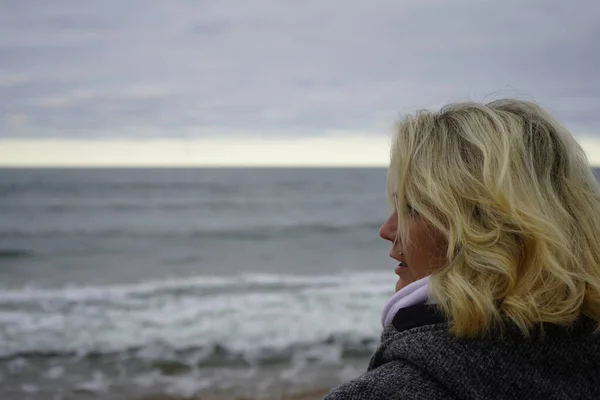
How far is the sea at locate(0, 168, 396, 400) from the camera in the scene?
6.92 m

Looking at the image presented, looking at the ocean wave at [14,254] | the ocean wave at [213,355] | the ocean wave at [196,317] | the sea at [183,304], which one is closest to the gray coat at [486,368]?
the sea at [183,304]

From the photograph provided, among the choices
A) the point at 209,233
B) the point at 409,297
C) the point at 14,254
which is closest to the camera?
the point at 409,297

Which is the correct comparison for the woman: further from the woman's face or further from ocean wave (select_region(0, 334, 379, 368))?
ocean wave (select_region(0, 334, 379, 368))

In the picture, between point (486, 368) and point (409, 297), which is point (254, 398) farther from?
point (486, 368)

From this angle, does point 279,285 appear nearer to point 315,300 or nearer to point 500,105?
point 315,300

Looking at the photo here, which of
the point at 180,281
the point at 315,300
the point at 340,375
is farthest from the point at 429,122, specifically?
the point at 180,281

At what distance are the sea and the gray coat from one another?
17.2 feet

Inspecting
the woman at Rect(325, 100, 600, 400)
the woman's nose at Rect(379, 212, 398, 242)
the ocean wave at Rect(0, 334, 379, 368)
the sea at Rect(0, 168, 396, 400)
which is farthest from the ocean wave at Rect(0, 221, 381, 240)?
the woman at Rect(325, 100, 600, 400)

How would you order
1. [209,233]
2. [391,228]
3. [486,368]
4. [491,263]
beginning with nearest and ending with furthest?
[486,368] → [491,263] → [391,228] → [209,233]

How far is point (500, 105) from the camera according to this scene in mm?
1680

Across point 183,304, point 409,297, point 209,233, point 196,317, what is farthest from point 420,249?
point 209,233

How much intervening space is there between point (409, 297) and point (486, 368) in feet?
0.90

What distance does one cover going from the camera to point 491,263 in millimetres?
1435

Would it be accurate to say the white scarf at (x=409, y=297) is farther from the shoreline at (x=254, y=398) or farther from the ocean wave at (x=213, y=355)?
the ocean wave at (x=213, y=355)
